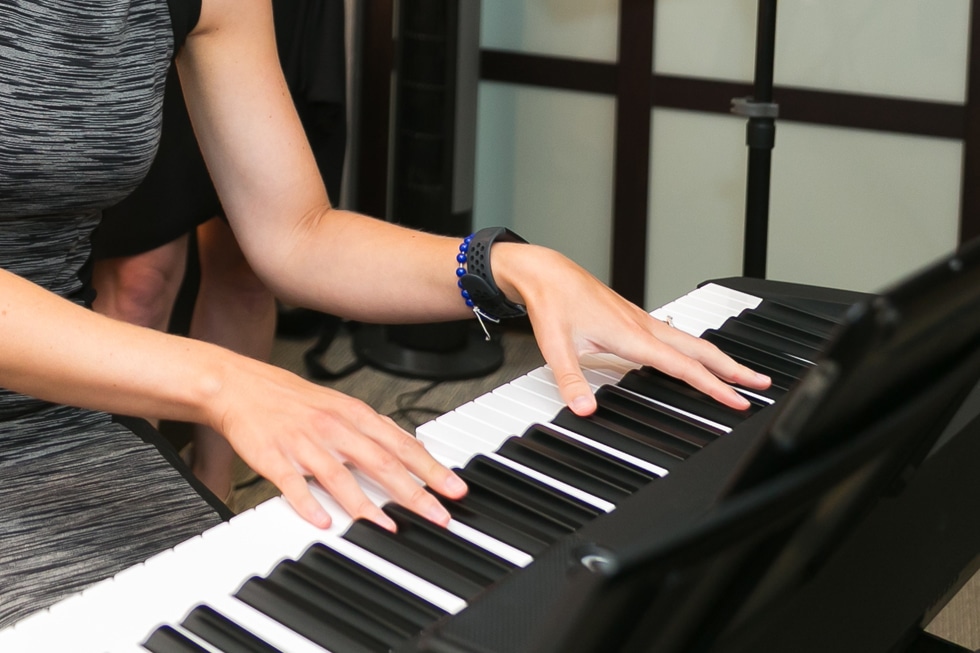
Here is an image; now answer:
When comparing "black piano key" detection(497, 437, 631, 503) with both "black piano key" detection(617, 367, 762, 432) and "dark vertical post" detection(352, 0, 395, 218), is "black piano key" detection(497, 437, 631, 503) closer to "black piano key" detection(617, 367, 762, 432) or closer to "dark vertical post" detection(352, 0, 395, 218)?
"black piano key" detection(617, 367, 762, 432)

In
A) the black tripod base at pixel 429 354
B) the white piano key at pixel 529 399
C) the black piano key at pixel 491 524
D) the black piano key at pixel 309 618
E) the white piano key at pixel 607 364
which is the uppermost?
the white piano key at pixel 607 364

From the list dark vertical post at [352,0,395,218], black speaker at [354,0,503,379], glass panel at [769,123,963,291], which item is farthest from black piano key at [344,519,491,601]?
dark vertical post at [352,0,395,218]

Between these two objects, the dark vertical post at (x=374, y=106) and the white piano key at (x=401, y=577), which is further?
the dark vertical post at (x=374, y=106)

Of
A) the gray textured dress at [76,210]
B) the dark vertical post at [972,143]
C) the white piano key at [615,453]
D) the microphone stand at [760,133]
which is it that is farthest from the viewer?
the dark vertical post at [972,143]

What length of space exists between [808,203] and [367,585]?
98.3 inches

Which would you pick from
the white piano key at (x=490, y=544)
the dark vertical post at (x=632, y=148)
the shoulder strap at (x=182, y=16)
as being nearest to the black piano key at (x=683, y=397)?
the white piano key at (x=490, y=544)

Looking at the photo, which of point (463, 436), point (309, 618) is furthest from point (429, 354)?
point (309, 618)

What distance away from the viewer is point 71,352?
96 centimetres

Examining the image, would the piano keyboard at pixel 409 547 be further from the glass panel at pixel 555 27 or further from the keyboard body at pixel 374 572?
the glass panel at pixel 555 27

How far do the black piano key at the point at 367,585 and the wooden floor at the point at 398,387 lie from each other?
1.61 metres

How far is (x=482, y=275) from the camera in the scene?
1.13 metres

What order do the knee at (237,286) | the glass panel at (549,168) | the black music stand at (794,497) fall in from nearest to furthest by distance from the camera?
the black music stand at (794,497)
the knee at (237,286)
the glass panel at (549,168)

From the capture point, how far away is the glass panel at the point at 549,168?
3.26 metres

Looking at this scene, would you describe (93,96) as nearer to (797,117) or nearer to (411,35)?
(411,35)
